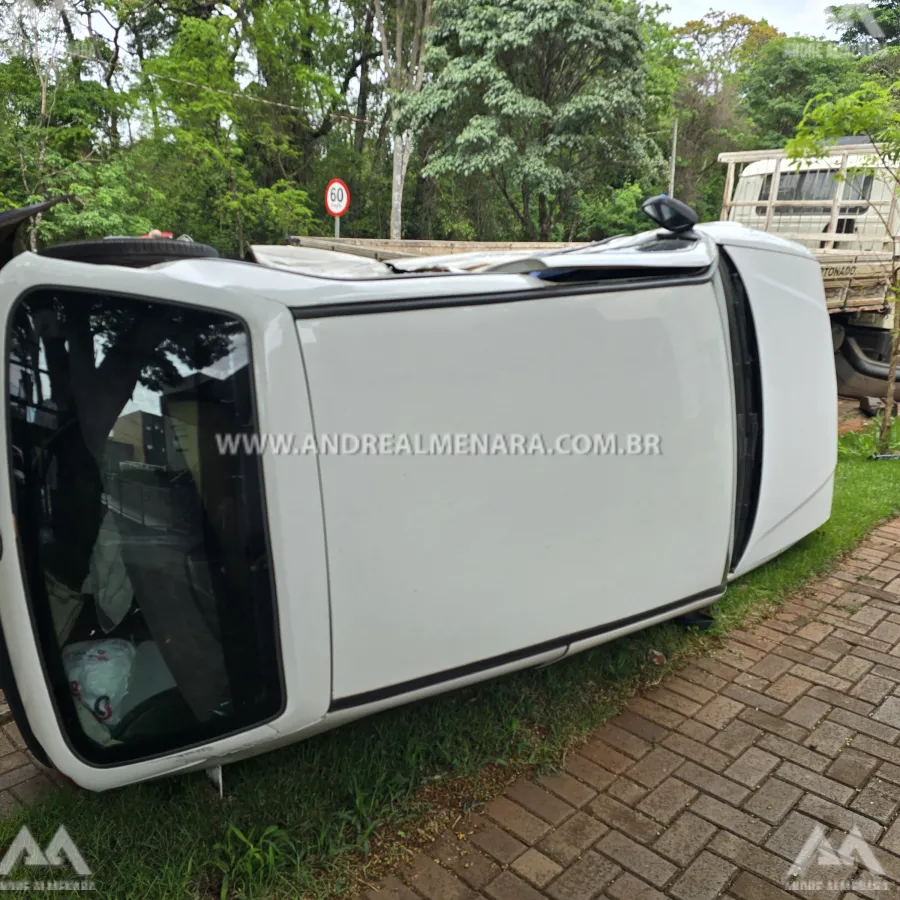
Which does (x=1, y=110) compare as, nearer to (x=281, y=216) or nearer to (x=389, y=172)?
(x=281, y=216)

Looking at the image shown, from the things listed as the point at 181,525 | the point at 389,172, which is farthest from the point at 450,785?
the point at 389,172

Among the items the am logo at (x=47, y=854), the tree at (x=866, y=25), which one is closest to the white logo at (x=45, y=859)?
the am logo at (x=47, y=854)

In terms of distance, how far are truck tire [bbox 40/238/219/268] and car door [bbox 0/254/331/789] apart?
29cm

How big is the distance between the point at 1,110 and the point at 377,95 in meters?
12.5

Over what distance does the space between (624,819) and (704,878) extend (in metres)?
0.29

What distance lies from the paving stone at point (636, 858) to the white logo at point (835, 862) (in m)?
0.35

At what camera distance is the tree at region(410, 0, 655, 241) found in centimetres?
1514

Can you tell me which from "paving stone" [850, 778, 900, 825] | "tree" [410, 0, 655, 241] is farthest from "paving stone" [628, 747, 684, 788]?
"tree" [410, 0, 655, 241]

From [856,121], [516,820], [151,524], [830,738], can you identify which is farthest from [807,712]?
[856,121]

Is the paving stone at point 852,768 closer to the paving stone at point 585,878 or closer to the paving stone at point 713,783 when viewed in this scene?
the paving stone at point 713,783

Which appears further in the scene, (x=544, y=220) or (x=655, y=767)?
(x=544, y=220)

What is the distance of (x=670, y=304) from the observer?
2.58 m

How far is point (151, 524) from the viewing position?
1.80 m

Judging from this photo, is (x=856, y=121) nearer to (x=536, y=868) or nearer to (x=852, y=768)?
(x=852, y=768)
